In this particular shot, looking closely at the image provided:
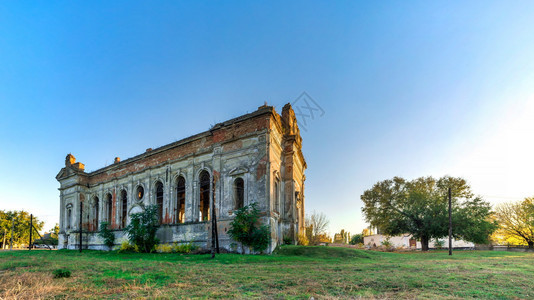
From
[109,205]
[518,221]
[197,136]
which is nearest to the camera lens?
[197,136]

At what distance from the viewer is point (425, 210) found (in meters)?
29.8

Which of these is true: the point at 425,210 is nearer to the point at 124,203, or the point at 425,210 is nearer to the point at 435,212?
the point at 435,212

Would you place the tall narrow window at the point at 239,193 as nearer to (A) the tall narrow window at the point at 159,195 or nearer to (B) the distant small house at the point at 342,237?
(A) the tall narrow window at the point at 159,195

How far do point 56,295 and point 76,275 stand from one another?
10.7ft

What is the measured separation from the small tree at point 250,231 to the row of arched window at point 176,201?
1.91m

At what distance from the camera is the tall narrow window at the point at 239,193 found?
18.4 m

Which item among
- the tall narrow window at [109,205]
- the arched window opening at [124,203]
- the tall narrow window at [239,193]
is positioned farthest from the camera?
the tall narrow window at [109,205]

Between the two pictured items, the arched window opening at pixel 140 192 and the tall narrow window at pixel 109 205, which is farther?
the tall narrow window at pixel 109 205

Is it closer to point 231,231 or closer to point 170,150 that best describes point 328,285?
point 231,231

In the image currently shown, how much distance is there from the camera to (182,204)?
2555cm

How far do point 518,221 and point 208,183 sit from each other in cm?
3676

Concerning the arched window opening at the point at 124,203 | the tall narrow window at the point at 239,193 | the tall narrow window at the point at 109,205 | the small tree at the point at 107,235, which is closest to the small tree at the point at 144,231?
the small tree at the point at 107,235

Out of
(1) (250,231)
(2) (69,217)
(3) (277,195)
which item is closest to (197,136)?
(3) (277,195)

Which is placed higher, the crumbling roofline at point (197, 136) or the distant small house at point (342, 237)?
the crumbling roofline at point (197, 136)
